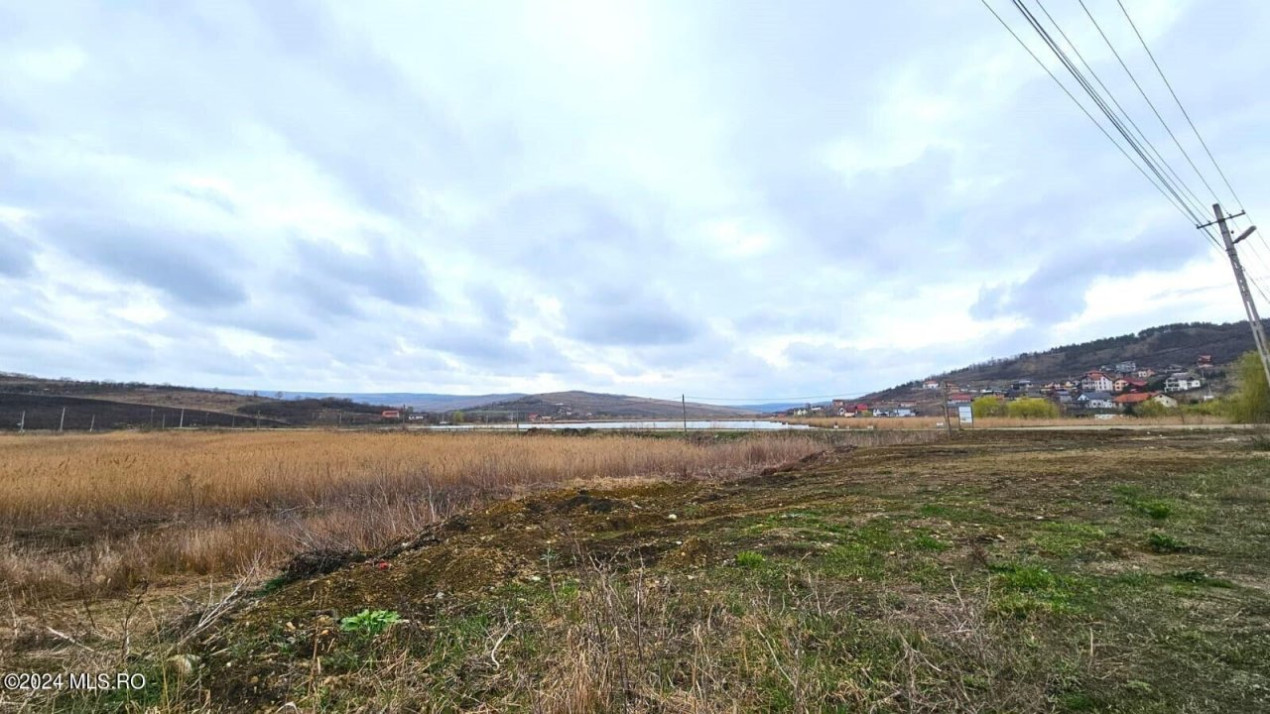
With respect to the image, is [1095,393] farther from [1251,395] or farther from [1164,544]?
[1164,544]

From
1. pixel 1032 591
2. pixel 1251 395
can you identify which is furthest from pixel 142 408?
pixel 1251 395

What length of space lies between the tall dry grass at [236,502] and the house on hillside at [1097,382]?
308ft

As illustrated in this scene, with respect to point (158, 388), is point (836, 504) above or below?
below

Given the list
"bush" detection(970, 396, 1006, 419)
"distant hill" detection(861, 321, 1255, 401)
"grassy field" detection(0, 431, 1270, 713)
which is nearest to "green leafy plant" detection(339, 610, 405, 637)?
"grassy field" detection(0, 431, 1270, 713)

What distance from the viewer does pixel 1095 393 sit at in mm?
72438

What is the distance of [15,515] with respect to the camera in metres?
8.93

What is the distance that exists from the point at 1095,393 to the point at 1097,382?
15.8 meters

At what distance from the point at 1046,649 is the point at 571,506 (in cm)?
724

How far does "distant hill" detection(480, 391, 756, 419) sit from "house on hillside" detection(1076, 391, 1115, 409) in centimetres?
5935

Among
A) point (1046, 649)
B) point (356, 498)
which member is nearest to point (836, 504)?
point (1046, 649)

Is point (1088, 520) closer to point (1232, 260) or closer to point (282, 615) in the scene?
point (282, 615)

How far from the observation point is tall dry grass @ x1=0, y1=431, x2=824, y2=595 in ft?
20.6

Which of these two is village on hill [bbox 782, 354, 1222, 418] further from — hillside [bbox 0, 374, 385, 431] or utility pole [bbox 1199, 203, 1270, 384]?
hillside [bbox 0, 374, 385, 431]

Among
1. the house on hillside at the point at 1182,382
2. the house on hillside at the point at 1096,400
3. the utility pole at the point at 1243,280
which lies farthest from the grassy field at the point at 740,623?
the house on hillside at the point at 1182,382
